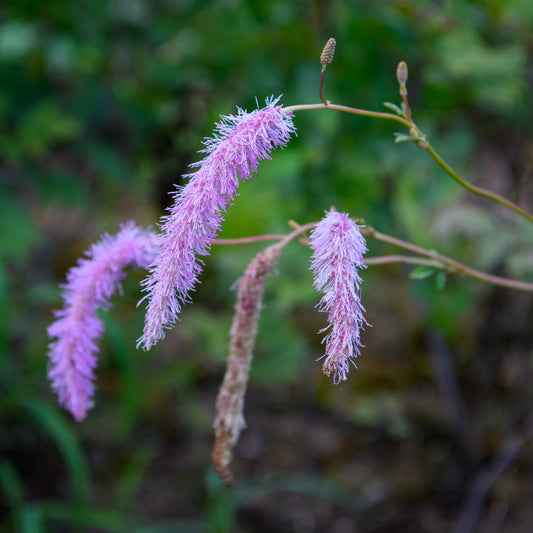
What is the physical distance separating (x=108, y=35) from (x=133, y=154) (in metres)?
0.64

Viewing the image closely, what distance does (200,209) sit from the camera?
0.69m

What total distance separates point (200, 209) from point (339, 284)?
18 centimetres

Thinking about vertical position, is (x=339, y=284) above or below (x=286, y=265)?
below

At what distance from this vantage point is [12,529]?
2090 millimetres

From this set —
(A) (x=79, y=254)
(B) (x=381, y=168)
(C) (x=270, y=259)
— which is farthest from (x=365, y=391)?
Answer: (C) (x=270, y=259)

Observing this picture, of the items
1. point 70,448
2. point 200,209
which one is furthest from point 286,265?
point 200,209

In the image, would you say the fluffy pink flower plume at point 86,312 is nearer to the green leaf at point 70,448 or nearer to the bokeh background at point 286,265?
the bokeh background at point 286,265

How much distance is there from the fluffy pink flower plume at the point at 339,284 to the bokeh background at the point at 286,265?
3.57 ft

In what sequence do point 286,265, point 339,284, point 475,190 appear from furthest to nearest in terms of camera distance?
point 286,265, point 475,190, point 339,284

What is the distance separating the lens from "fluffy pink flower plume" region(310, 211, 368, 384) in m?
0.65

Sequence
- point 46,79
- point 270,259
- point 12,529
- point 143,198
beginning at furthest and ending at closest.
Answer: point 143,198 < point 46,79 < point 12,529 < point 270,259

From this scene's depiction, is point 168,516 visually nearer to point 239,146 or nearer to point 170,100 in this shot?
point 170,100

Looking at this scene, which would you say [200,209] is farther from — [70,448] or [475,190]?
[70,448]

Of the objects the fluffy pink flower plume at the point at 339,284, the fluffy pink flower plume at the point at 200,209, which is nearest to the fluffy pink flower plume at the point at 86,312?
the fluffy pink flower plume at the point at 200,209
